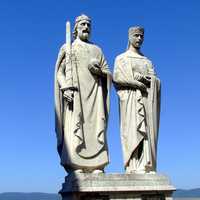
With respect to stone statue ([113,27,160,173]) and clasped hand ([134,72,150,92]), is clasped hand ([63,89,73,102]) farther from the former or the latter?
clasped hand ([134,72,150,92])

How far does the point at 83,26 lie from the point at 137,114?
9.78 ft

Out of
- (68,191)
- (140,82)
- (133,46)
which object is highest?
(133,46)

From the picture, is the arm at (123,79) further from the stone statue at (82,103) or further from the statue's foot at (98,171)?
the statue's foot at (98,171)

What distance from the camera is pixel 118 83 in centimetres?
1554

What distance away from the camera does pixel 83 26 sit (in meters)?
15.7

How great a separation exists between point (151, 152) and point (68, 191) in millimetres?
2627

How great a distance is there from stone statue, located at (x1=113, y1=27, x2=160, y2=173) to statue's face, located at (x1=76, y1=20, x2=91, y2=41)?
3.72 ft

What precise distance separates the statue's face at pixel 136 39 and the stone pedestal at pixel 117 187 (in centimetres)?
391

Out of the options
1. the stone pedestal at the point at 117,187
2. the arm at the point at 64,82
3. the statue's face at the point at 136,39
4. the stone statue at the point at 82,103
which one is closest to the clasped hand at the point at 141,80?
the stone statue at the point at 82,103

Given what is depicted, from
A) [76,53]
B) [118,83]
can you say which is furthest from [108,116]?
[76,53]

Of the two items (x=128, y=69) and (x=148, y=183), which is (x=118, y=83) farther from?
(x=148, y=183)

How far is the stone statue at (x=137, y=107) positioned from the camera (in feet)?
49.5

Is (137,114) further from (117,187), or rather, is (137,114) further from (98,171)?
(117,187)

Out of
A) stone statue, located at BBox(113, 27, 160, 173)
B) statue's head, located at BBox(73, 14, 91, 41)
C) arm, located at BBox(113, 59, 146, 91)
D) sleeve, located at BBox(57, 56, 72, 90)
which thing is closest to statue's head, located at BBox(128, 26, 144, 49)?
stone statue, located at BBox(113, 27, 160, 173)
